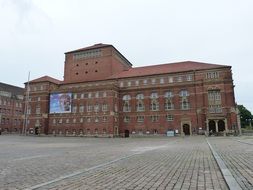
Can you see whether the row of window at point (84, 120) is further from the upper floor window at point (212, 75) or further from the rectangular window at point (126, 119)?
the upper floor window at point (212, 75)

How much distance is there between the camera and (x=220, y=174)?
27.6 ft

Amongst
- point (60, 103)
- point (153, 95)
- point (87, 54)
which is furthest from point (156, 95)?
point (87, 54)

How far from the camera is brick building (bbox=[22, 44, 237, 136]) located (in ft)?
207

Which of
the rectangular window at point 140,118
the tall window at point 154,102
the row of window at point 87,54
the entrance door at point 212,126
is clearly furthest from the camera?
the row of window at point 87,54

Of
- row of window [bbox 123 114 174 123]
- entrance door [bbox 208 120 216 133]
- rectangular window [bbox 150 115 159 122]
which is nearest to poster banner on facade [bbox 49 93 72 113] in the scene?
row of window [bbox 123 114 174 123]

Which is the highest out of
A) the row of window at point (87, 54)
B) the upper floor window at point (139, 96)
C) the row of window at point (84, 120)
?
the row of window at point (87, 54)

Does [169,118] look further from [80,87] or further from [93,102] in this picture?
[80,87]

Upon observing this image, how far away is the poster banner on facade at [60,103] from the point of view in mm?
74875

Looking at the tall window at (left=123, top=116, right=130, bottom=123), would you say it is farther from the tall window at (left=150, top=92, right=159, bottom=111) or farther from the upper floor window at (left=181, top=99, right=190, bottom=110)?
the upper floor window at (left=181, top=99, right=190, bottom=110)

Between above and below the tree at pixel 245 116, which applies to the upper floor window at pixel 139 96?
above

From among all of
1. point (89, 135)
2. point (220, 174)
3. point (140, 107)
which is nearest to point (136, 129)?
point (140, 107)

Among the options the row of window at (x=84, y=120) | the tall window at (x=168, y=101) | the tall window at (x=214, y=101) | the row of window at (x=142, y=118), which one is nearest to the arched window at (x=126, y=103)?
the row of window at (x=142, y=118)

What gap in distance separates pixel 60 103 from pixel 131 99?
21678mm

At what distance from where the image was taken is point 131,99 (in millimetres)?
72188
